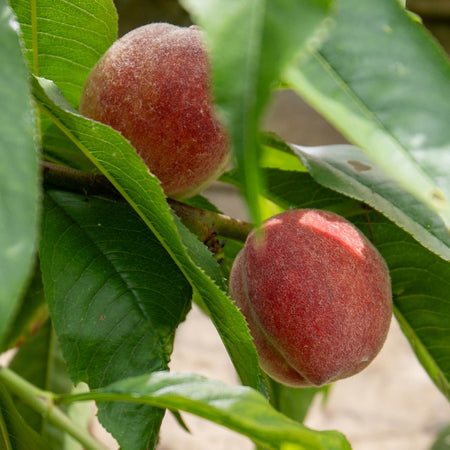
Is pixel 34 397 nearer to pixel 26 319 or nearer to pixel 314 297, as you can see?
pixel 314 297

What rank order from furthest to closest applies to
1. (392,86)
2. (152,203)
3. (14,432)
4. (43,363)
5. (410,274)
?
(43,363) → (410,274) → (14,432) → (152,203) → (392,86)

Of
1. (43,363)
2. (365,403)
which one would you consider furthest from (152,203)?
(365,403)

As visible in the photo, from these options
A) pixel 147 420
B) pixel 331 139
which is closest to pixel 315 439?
pixel 147 420

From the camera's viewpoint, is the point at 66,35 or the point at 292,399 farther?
the point at 292,399

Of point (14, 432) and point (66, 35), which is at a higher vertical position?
point (66, 35)

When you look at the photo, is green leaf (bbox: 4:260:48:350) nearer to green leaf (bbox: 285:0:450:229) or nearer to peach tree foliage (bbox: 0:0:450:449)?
peach tree foliage (bbox: 0:0:450:449)

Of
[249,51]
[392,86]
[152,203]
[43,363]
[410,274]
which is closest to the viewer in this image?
[249,51]

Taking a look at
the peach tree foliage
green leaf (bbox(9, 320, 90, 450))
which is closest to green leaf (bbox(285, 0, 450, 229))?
the peach tree foliage
